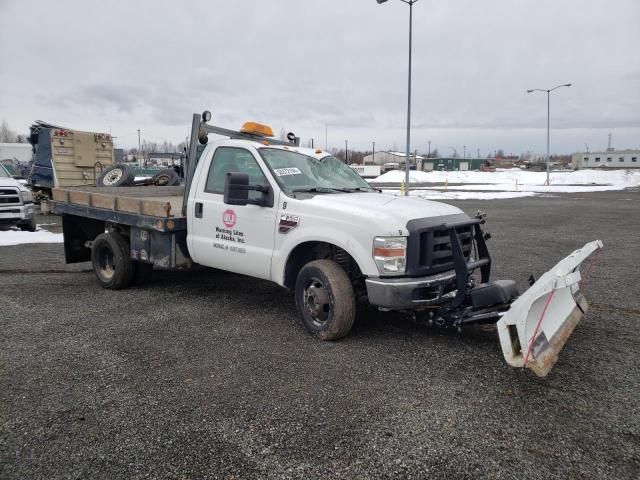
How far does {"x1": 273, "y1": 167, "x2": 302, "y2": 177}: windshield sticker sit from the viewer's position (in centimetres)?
539

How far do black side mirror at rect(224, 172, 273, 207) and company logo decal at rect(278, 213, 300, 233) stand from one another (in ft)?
0.74

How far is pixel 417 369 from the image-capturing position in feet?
13.8

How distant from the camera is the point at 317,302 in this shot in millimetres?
4785

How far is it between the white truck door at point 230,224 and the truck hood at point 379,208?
65 cm

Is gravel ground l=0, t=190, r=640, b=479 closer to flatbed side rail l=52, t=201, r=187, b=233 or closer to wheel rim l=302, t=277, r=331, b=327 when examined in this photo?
wheel rim l=302, t=277, r=331, b=327

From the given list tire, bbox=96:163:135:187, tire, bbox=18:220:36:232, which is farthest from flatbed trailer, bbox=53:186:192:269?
tire, bbox=18:220:36:232

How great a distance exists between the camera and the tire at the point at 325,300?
4.64 meters

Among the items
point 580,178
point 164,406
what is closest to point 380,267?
point 164,406

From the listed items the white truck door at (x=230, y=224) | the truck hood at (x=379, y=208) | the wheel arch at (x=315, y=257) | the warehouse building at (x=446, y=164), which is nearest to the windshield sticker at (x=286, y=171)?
the white truck door at (x=230, y=224)

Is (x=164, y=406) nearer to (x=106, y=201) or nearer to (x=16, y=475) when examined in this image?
(x=16, y=475)

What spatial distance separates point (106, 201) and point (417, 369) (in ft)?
15.5

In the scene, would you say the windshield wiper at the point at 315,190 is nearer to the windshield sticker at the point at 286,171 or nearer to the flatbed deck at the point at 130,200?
the windshield sticker at the point at 286,171

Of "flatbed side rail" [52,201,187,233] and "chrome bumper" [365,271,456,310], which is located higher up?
"flatbed side rail" [52,201,187,233]

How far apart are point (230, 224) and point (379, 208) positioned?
1.77 metres
